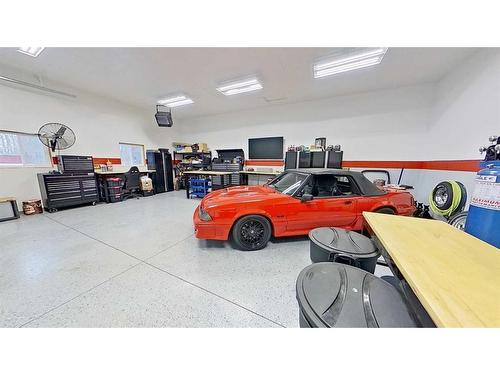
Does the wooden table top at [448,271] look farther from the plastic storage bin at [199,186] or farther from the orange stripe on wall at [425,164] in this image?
the plastic storage bin at [199,186]

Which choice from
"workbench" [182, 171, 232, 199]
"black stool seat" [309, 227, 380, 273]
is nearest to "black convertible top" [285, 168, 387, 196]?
"black stool seat" [309, 227, 380, 273]

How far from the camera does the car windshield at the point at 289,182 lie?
227cm

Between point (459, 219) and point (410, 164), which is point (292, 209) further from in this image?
point (410, 164)

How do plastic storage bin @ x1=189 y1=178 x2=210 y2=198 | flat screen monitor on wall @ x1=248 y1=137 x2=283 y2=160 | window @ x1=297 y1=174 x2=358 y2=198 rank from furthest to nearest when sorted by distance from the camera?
flat screen monitor on wall @ x1=248 y1=137 x2=283 y2=160
plastic storage bin @ x1=189 y1=178 x2=210 y2=198
window @ x1=297 y1=174 x2=358 y2=198

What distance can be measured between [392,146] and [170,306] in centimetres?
599

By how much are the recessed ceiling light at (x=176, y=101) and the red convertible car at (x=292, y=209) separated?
4330 millimetres

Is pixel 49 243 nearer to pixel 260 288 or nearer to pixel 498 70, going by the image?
pixel 260 288

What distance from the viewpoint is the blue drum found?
3.90 feet

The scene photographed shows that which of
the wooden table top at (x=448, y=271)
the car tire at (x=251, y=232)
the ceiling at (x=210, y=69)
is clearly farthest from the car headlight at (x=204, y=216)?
the ceiling at (x=210, y=69)

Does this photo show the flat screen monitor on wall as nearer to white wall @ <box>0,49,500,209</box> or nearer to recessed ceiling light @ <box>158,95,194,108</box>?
white wall @ <box>0,49,500,209</box>

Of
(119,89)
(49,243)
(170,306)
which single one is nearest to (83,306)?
(170,306)

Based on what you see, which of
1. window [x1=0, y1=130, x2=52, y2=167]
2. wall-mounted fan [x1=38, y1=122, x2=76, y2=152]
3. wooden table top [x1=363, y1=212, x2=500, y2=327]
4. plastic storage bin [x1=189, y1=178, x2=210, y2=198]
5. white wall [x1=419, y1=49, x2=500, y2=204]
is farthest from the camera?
plastic storage bin [x1=189, y1=178, x2=210, y2=198]

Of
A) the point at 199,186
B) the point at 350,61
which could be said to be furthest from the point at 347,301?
the point at 199,186

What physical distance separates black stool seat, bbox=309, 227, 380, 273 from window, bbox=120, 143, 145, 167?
6.89 m
